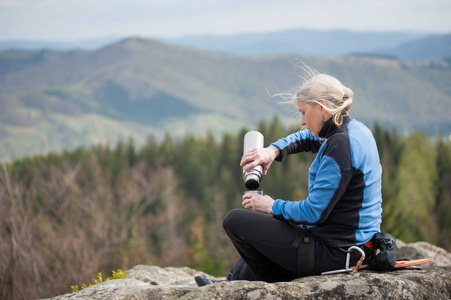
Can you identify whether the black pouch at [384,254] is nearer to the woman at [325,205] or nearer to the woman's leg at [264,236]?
the woman at [325,205]

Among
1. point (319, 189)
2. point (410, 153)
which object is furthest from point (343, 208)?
point (410, 153)

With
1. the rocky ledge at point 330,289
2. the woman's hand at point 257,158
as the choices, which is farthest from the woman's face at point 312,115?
the rocky ledge at point 330,289

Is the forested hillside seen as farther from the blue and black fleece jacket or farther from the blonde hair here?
the blonde hair

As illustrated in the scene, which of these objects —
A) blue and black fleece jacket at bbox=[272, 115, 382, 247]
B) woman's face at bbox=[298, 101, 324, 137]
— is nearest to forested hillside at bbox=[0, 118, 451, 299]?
blue and black fleece jacket at bbox=[272, 115, 382, 247]

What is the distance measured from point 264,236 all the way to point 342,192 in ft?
2.95

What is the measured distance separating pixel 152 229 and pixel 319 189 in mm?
66482

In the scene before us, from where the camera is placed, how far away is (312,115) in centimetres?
453

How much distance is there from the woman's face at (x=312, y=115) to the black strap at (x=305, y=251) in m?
1.03

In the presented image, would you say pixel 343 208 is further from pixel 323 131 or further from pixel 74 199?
pixel 74 199

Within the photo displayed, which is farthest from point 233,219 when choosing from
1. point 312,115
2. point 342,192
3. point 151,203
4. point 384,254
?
point 151,203

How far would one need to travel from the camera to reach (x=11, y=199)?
2386cm

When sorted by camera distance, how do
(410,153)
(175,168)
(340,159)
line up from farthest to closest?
(175,168), (410,153), (340,159)

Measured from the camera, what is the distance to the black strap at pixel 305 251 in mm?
4555

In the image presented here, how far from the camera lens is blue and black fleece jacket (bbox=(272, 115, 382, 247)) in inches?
167
